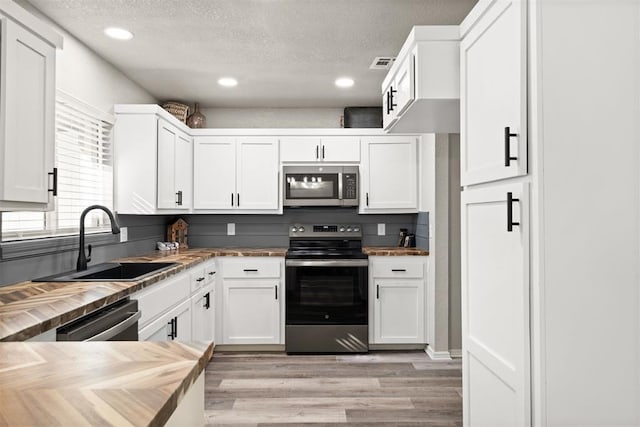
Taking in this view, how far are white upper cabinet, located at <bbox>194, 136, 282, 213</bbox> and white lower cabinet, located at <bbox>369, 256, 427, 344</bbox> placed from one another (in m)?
→ 1.22

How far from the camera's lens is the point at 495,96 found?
61.7 inches

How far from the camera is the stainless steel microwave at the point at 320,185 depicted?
4.35 m

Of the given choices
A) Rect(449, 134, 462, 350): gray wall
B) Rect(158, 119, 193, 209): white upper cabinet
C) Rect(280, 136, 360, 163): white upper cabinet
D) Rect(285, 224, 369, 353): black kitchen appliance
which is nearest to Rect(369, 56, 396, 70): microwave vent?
Rect(449, 134, 462, 350): gray wall

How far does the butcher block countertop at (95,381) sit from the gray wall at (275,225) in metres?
3.58

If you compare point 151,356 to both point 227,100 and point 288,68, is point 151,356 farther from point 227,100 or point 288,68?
point 227,100

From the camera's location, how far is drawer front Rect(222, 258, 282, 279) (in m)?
4.07

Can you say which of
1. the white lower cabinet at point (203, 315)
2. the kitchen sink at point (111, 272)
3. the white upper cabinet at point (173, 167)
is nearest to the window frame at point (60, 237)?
the kitchen sink at point (111, 272)

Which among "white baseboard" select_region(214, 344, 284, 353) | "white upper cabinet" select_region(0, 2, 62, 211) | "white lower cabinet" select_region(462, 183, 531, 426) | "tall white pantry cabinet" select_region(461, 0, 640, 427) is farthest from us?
"white baseboard" select_region(214, 344, 284, 353)

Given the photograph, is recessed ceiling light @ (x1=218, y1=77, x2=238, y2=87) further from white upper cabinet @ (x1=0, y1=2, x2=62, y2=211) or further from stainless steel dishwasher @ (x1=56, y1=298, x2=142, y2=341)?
stainless steel dishwasher @ (x1=56, y1=298, x2=142, y2=341)

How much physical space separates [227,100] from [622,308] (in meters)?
3.84

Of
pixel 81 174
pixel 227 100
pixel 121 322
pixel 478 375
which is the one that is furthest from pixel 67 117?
pixel 478 375

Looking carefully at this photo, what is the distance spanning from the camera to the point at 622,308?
4.21 feet

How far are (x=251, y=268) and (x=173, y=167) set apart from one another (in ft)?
3.60

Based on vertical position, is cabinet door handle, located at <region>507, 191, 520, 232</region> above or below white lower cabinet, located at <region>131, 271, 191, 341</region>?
above
